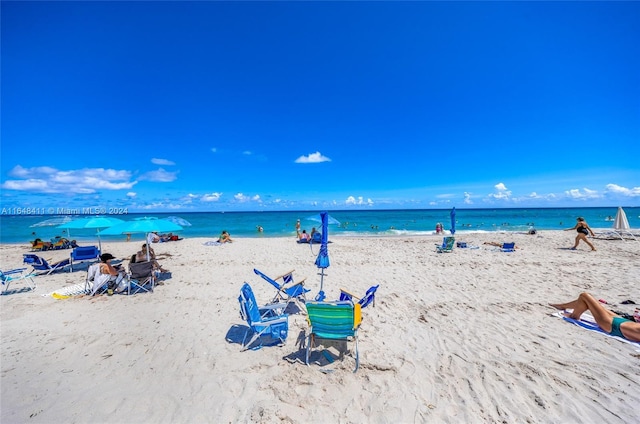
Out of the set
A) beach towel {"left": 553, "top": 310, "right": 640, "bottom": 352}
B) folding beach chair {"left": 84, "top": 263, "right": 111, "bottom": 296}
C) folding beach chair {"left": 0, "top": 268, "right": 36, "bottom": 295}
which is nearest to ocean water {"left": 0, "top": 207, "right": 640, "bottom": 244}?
folding beach chair {"left": 0, "top": 268, "right": 36, "bottom": 295}

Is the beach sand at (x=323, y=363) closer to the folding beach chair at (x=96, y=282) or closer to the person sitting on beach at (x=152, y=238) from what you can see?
the folding beach chair at (x=96, y=282)

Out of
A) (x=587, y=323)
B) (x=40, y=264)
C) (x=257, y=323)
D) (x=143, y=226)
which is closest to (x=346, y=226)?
(x=143, y=226)

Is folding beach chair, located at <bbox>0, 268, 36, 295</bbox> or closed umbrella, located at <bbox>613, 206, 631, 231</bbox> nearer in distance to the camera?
folding beach chair, located at <bbox>0, 268, 36, 295</bbox>

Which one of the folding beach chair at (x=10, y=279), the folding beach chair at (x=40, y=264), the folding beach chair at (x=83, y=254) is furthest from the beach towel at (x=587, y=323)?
the folding beach chair at (x=40, y=264)

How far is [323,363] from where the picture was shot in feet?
13.0

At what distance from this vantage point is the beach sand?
313 cm

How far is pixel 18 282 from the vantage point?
859cm

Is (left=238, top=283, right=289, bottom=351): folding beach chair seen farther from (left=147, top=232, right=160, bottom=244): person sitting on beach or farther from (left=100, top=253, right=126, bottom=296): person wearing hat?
(left=147, top=232, right=160, bottom=244): person sitting on beach

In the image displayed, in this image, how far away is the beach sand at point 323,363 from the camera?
3133 millimetres

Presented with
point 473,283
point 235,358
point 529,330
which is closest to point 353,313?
point 235,358

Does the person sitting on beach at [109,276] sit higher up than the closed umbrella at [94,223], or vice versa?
the closed umbrella at [94,223]

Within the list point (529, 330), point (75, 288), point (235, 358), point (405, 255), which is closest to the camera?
point (235, 358)

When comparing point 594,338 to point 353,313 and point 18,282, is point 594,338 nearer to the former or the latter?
point 353,313

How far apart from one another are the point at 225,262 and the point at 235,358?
7565mm
